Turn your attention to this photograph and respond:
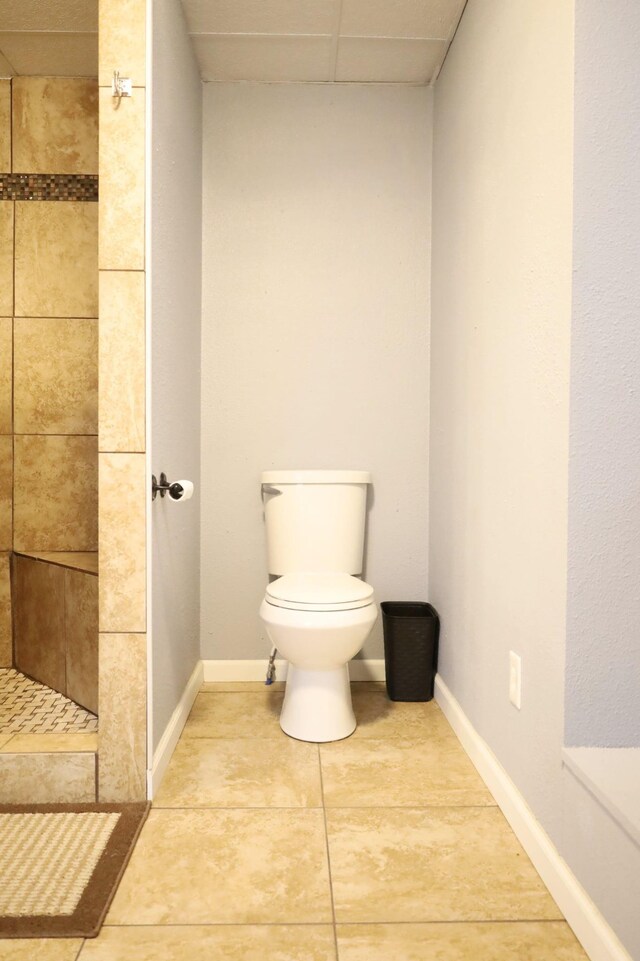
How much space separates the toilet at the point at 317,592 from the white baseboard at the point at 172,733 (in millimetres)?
305

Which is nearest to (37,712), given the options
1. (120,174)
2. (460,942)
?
(460,942)

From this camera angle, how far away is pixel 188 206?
82.9 inches

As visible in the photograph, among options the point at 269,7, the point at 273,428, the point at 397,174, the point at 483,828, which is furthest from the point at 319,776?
the point at 269,7

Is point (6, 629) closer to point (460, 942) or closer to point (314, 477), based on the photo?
point (314, 477)

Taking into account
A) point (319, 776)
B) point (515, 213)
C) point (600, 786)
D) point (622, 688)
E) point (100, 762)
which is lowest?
point (319, 776)

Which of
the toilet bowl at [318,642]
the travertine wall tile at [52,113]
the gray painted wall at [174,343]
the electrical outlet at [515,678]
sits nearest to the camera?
the electrical outlet at [515,678]

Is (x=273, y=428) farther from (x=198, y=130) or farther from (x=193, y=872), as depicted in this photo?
(x=193, y=872)

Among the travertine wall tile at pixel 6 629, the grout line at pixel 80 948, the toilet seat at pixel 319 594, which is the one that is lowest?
the grout line at pixel 80 948

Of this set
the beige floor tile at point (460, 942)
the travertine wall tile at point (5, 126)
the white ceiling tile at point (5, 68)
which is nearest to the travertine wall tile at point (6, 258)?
the travertine wall tile at point (5, 126)

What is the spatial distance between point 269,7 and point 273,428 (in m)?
1.29

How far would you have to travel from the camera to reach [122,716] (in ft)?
5.03

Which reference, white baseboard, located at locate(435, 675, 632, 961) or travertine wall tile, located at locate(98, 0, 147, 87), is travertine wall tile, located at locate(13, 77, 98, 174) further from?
white baseboard, located at locate(435, 675, 632, 961)

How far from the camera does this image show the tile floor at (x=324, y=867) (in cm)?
110

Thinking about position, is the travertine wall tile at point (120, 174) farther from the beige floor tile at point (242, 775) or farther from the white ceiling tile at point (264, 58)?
the beige floor tile at point (242, 775)
